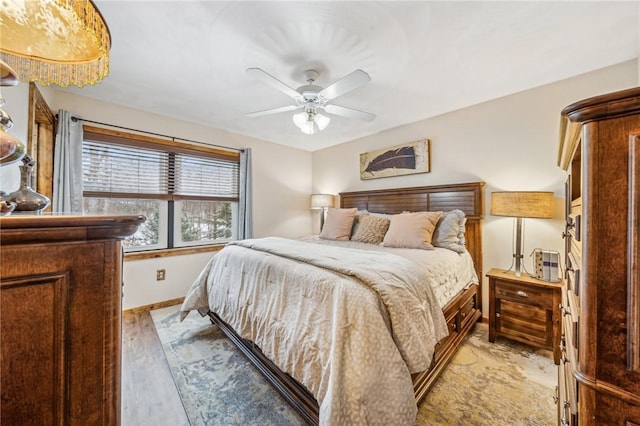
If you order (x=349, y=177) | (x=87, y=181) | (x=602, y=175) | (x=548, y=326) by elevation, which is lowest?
(x=548, y=326)

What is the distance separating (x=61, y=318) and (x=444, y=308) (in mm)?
2063

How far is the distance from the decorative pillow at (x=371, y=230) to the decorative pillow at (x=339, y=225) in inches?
4.9

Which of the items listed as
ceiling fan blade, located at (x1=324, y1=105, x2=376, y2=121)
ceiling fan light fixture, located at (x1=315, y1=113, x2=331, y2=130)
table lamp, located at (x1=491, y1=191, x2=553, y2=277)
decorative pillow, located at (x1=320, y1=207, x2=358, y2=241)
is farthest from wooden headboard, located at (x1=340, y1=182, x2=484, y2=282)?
ceiling fan light fixture, located at (x1=315, y1=113, x2=331, y2=130)

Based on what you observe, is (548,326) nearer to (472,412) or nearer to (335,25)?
(472,412)

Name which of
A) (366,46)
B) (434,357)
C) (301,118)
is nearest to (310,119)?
(301,118)

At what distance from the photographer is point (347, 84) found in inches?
70.1

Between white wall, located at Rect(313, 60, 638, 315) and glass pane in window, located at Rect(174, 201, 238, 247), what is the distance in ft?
8.87

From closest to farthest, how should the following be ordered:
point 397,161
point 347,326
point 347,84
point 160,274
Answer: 1. point 347,326
2. point 347,84
3. point 160,274
4. point 397,161

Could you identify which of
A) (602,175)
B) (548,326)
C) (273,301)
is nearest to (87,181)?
(273,301)

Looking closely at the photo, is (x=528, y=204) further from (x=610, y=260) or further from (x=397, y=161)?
(x=610, y=260)

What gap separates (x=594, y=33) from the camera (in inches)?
66.1

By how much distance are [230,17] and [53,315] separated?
5.87 ft

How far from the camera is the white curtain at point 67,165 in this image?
2398 mm

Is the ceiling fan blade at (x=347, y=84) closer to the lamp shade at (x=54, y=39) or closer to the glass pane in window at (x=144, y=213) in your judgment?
the lamp shade at (x=54, y=39)
